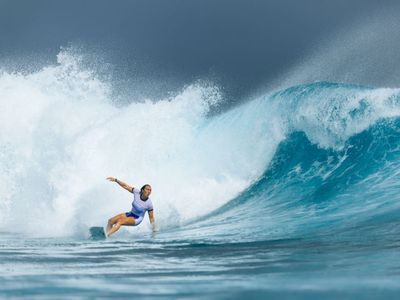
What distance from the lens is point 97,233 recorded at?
10016 millimetres

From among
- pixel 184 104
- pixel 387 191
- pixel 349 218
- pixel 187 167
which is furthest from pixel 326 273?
pixel 184 104

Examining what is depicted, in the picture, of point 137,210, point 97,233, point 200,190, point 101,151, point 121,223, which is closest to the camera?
point 97,233

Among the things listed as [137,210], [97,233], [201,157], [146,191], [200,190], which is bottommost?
[97,233]

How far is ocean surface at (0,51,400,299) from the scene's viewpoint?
4.96m

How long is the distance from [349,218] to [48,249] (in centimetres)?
491

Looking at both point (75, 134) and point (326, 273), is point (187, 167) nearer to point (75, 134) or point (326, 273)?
point (75, 134)

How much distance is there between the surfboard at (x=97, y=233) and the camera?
31.9 feet

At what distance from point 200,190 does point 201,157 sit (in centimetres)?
266

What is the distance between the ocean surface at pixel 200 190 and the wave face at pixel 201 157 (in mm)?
41

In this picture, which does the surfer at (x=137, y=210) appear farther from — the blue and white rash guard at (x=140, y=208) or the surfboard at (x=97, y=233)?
the surfboard at (x=97, y=233)

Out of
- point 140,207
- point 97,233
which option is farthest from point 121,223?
point 140,207

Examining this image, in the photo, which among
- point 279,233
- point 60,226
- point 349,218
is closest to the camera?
point 279,233

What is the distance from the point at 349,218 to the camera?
9.89 m

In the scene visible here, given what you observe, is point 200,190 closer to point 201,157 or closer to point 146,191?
point 201,157
